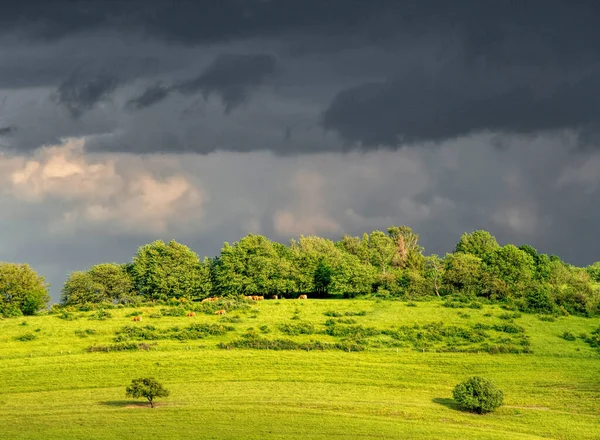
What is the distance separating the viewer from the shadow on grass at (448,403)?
73.3 metres

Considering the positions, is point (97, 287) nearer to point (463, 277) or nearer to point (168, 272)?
point (168, 272)

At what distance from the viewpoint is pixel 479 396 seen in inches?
2832

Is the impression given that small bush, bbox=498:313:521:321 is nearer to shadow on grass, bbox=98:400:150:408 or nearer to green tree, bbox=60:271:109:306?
shadow on grass, bbox=98:400:150:408

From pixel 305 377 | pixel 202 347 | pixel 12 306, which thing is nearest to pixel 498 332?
pixel 305 377

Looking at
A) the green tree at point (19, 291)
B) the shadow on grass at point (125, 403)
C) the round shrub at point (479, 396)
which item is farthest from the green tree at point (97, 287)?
the round shrub at point (479, 396)

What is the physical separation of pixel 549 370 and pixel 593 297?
38.3 metres

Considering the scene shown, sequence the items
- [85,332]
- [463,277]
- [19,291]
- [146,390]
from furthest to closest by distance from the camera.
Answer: [463,277]
[19,291]
[85,332]
[146,390]

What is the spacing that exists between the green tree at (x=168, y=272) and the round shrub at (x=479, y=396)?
82.5m

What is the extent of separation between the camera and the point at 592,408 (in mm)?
74812

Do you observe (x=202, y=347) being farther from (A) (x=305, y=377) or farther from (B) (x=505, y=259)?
(B) (x=505, y=259)

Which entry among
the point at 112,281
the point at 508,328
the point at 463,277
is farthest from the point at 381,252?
the point at 508,328

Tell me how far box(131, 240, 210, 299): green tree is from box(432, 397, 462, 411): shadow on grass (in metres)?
78.7

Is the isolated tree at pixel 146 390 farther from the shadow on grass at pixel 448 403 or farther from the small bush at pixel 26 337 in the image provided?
the small bush at pixel 26 337

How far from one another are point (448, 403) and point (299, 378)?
17760 mm
